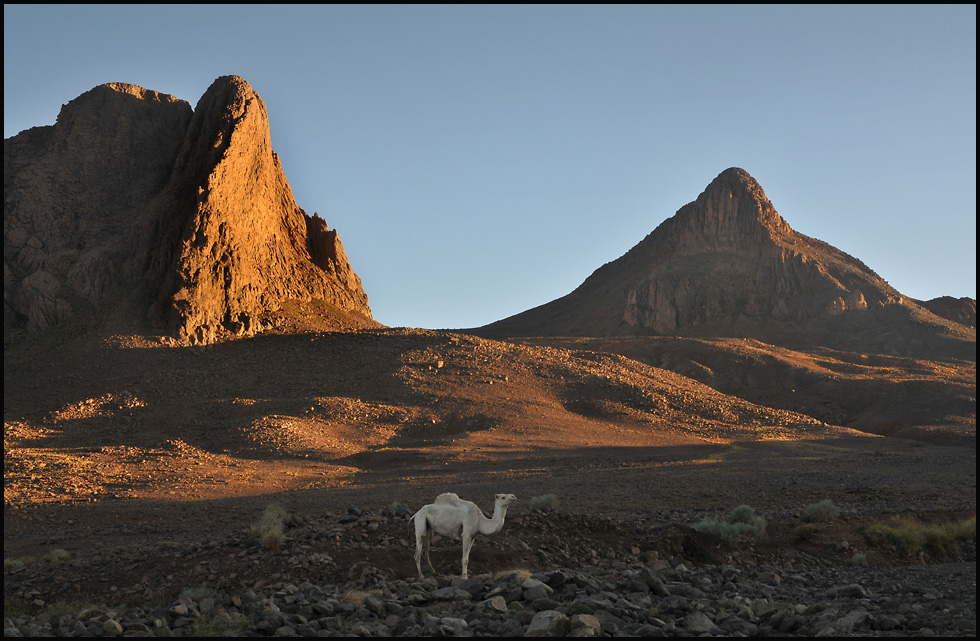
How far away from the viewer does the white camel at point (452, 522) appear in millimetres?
10430

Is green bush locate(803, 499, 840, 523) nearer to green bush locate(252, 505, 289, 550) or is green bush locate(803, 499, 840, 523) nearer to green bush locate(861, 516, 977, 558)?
green bush locate(861, 516, 977, 558)

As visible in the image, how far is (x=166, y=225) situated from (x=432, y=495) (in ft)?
125

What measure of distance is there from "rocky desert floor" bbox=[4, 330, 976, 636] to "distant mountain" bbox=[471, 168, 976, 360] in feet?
174

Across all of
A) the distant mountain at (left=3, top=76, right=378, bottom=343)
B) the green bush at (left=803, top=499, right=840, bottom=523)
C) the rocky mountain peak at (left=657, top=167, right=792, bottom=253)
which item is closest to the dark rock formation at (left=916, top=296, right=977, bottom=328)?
the rocky mountain peak at (left=657, top=167, right=792, bottom=253)

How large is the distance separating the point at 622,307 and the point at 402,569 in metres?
108

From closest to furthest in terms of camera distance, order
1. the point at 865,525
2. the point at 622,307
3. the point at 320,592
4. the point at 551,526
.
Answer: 1. the point at 320,592
2. the point at 551,526
3. the point at 865,525
4. the point at 622,307

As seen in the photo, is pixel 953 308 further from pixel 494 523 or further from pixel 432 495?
pixel 494 523

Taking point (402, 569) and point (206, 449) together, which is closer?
point (402, 569)

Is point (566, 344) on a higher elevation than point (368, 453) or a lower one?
higher

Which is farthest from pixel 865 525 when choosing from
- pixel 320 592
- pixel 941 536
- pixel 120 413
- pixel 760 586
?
pixel 120 413

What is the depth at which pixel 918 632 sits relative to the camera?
7.30 metres

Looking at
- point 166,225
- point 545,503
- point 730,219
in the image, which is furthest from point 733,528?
point 730,219

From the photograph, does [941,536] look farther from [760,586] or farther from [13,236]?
[13,236]

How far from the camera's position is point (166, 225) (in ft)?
171
